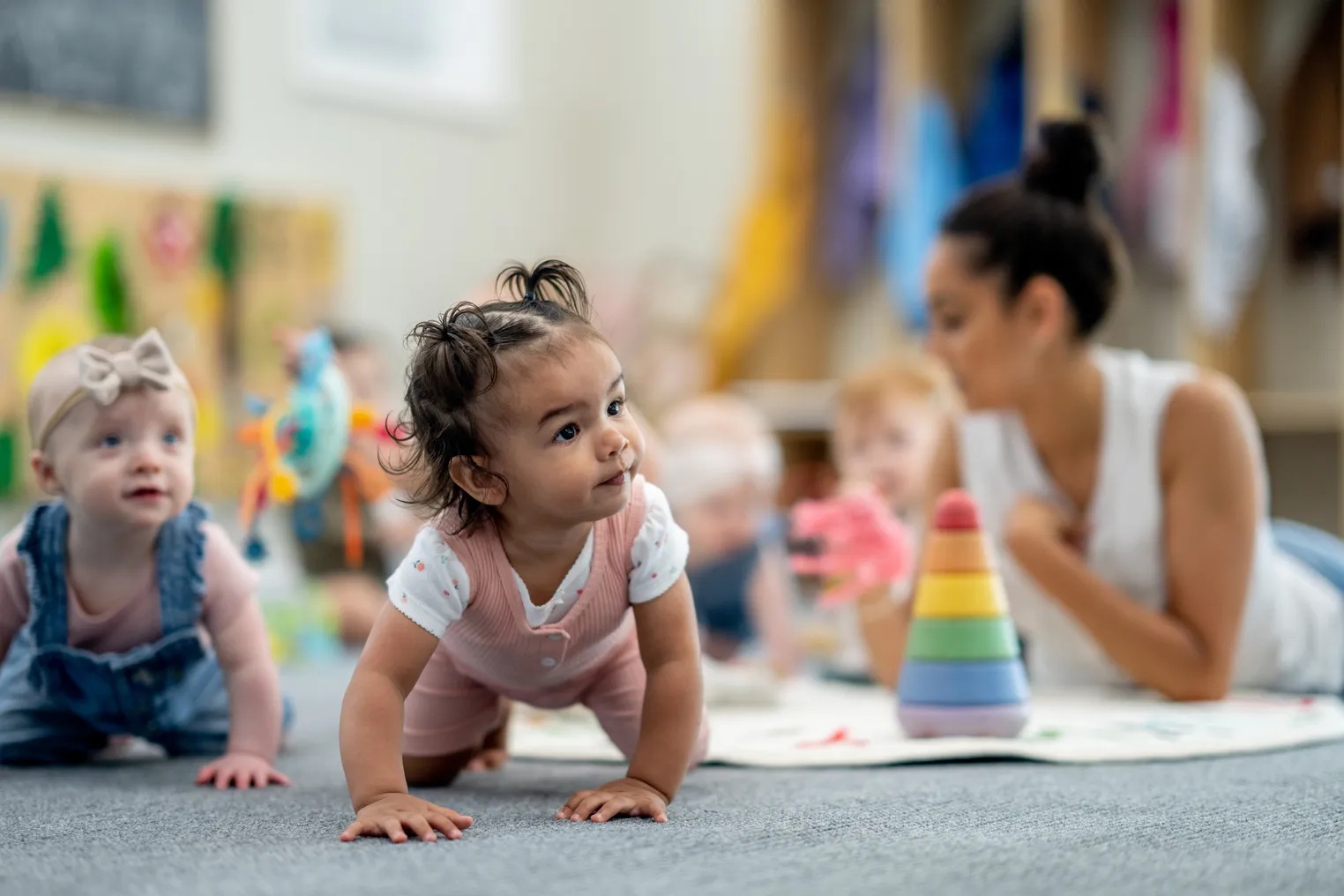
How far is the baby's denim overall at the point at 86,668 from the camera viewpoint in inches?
62.1

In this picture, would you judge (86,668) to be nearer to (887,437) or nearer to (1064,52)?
(887,437)

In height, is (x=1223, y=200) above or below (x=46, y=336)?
above

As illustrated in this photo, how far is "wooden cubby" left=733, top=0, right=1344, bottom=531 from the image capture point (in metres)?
3.38

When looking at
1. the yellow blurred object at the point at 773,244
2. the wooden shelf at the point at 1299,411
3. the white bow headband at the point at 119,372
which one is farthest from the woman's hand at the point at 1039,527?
the yellow blurred object at the point at 773,244

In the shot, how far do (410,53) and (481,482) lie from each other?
353 centimetres

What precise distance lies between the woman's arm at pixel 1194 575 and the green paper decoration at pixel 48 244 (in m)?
2.67

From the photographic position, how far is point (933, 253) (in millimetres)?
2059

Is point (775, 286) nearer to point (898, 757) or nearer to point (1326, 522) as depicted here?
point (1326, 522)

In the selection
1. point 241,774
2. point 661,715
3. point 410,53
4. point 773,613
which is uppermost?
point 410,53

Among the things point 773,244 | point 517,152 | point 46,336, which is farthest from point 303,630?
point 517,152

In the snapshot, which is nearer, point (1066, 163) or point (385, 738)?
point (385, 738)

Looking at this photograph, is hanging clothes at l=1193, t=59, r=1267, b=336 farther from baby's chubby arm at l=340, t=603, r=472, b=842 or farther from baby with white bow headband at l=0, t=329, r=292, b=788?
baby's chubby arm at l=340, t=603, r=472, b=842

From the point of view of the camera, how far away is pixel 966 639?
5.49ft

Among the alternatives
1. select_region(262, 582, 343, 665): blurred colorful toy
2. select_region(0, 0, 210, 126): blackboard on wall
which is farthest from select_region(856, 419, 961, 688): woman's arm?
select_region(0, 0, 210, 126): blackboard on wall
